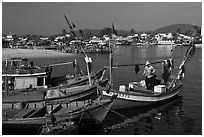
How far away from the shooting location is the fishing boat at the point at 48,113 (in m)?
16.5

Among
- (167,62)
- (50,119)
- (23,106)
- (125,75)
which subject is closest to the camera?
(50,119)

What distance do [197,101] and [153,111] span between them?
17.9 ft

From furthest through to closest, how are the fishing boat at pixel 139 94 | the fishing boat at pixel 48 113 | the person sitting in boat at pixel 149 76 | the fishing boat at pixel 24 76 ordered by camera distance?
the fishing boat at pixel 24 76, the person sitting in boat at pixel 149 76, the fishing boat at pixel 139 94, the fishing boat at pixel 48 113

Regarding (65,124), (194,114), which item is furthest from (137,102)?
(65,124)

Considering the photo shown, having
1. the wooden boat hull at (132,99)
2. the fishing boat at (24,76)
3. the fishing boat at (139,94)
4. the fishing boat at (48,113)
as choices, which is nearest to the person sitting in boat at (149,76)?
the fishing boat at (139,94)

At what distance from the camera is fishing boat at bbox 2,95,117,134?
16469 millimetres

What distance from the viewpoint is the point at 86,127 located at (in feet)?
58.7

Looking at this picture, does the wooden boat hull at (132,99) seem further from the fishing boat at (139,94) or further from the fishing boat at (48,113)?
the fishing boat at (48,113)

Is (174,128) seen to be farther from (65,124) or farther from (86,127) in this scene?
(65,124)

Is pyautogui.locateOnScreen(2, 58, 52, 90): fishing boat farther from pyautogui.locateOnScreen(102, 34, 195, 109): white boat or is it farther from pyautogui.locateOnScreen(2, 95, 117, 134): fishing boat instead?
pyautogui.locateOnScreen(102, 34, 195, 109): white boat

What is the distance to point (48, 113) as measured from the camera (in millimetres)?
17844

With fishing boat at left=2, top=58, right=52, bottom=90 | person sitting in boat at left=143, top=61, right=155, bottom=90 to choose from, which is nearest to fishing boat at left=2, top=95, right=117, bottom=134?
fishing boat at left=2, top=58, right=52, bottom=90

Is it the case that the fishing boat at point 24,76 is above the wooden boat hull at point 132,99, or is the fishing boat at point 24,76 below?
above

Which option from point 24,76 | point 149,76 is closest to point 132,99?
point 149,76
